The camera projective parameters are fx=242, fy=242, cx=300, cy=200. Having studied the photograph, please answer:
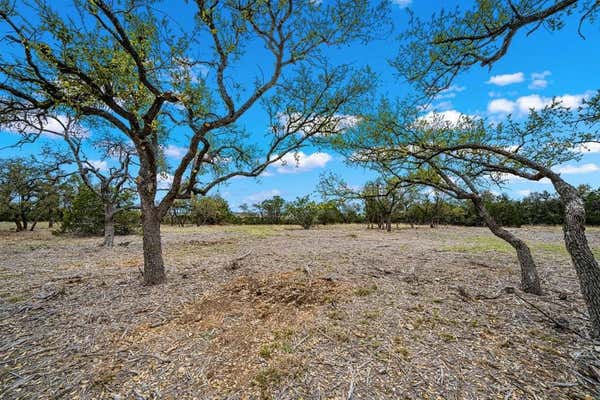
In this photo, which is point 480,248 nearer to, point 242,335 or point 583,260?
point 583,260

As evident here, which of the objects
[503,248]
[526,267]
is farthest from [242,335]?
[503,248]

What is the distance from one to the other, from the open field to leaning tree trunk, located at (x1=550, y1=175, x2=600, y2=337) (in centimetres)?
36

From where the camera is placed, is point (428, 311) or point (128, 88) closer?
point (428, 311)

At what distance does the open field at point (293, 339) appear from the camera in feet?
7.04

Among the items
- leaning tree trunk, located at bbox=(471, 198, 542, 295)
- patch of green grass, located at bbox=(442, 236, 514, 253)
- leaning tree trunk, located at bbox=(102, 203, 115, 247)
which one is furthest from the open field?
leaning tree trunk, located at bbox=(102, 203, 115, 247)

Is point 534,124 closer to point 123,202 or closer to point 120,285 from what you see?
point 120,285

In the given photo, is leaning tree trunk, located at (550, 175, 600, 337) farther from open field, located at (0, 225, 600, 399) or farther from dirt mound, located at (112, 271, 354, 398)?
dirt mound, located at (112, 271, 354, 398)

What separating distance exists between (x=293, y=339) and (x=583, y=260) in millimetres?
3478

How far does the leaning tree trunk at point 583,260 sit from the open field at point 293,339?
363 mm

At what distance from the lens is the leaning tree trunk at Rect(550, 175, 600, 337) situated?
2.72 m

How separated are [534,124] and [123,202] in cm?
2009

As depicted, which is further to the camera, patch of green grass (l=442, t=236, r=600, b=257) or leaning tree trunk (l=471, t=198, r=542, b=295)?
patch of green grass (l=442, t=236, r=600, b=257)

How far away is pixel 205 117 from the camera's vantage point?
16.8 ft

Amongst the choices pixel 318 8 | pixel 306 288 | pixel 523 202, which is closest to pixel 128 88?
pixel 318 8
